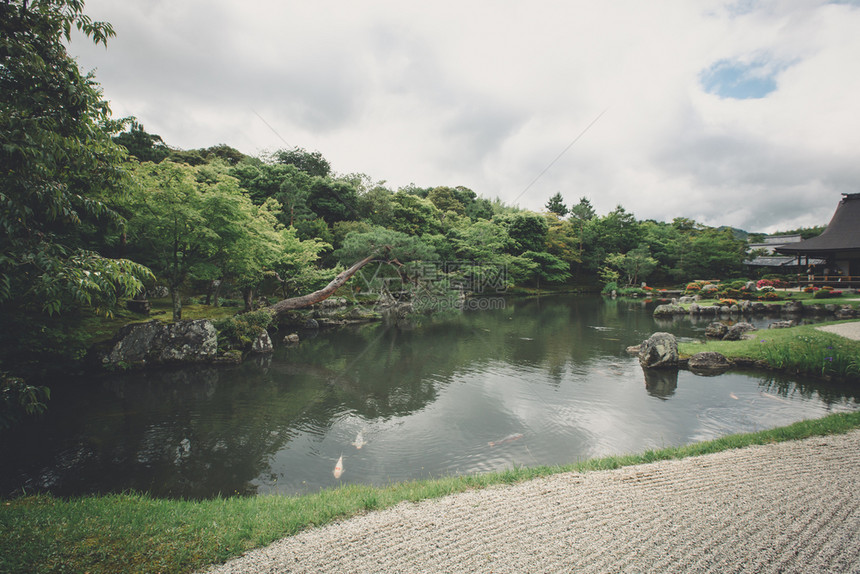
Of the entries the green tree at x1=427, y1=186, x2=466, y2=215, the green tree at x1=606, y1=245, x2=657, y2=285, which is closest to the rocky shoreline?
the green tree at x1=606, y1=245, x2=657, y2=285

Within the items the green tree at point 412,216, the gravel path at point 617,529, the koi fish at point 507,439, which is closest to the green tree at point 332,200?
the green tree at point 412,216

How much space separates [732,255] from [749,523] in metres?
43.3

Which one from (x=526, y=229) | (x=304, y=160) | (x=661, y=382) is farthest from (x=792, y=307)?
(x=304, y=160)

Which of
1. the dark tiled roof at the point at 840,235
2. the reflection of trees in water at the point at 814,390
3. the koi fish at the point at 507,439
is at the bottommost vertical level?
the koi fish at the point at 507,439

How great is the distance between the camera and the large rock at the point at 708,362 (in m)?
9.90

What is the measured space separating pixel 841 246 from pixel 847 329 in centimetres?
1950

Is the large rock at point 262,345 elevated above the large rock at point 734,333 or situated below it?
below

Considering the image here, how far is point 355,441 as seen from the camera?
6359 mm

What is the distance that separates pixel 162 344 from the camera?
1094 centimetres

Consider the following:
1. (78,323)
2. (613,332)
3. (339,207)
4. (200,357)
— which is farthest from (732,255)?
(78,323)

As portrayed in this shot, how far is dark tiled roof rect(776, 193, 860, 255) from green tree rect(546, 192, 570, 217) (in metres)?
34.6

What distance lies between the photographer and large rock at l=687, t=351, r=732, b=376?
9.90 meters

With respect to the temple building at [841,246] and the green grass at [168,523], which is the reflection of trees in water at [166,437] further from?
the temple building at [841,246]

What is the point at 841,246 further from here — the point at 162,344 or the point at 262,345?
the point at 162,344
